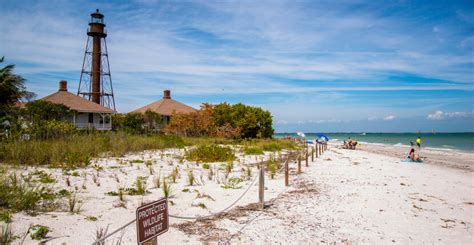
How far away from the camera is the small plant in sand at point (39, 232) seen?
4719 mm

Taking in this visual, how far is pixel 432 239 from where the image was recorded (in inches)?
229

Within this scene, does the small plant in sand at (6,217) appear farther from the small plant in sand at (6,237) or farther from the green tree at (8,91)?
the green tree at (8,91)

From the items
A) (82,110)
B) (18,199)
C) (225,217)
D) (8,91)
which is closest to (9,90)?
(8,91)

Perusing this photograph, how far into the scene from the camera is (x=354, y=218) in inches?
268

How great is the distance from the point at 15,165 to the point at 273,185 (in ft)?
25.1

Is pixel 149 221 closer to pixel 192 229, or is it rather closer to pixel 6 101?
pixel 192 229

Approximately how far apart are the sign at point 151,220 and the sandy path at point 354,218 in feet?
7.01

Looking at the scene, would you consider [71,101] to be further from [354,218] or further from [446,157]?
[446,157]

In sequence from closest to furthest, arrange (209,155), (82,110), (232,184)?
(232,184), (209,155), (82,110)

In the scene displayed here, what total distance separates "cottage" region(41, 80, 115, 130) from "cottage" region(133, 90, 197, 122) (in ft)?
21.9

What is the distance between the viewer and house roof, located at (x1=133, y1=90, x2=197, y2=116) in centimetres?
3747

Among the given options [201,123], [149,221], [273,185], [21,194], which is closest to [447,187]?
[273,185]

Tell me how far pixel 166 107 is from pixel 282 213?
109 ft

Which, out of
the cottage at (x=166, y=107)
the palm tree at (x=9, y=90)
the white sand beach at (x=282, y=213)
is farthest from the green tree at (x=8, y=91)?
the cottage at (x=166, y=107)
